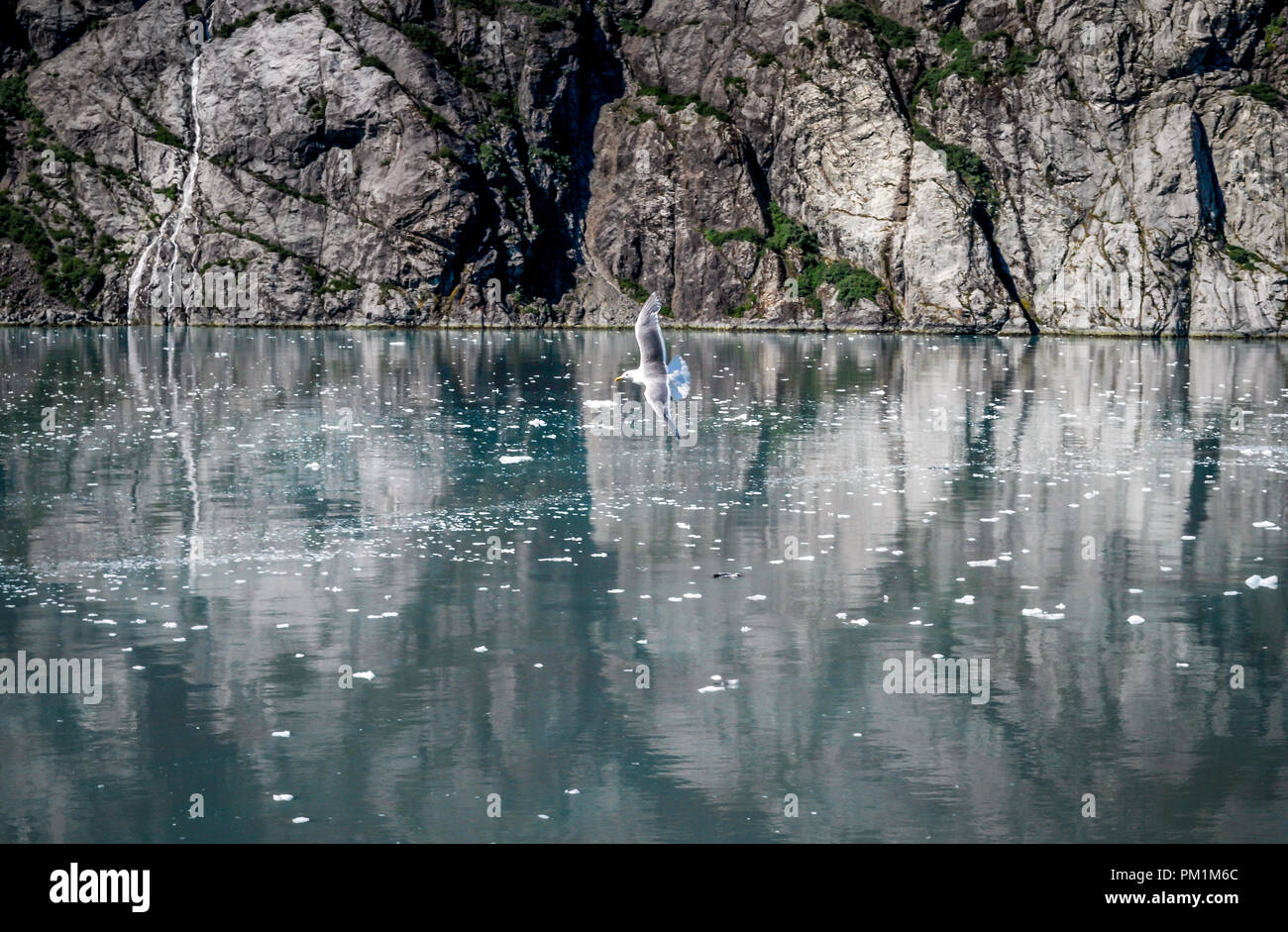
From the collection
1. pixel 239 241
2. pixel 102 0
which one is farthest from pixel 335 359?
pixel 102 0

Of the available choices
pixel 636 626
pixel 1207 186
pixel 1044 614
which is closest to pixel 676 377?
pixel 636 626

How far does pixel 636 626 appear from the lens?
661 inches

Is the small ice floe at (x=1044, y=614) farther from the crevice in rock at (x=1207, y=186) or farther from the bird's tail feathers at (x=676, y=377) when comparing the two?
the crevice in rock at (x=1207, y=186)

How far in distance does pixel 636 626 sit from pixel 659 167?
304ft

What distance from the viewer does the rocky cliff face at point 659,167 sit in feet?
315

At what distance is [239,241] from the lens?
97.4m

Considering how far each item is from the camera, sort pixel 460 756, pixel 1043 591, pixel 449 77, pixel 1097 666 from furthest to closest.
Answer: pixel 449 77, pixel 1043 591, pixel 1097 666, pixel 460 756

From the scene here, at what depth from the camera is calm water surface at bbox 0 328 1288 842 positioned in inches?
460

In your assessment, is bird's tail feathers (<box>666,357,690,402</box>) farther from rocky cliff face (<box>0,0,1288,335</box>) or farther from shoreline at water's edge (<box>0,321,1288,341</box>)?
rocky cliff face (<box>0,0,1288,335</box>)

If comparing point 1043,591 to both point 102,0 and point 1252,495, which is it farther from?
point 102,0

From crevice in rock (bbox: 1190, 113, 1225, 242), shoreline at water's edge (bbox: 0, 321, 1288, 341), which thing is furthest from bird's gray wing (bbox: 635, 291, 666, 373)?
crevice in rock (bbox: 1190, 113, 1225, 242)

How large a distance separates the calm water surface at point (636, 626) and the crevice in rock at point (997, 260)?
206 ft

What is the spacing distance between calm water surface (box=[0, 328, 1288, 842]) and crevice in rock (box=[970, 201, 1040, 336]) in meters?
62.8

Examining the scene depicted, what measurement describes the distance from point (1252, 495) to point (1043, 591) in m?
9.36
